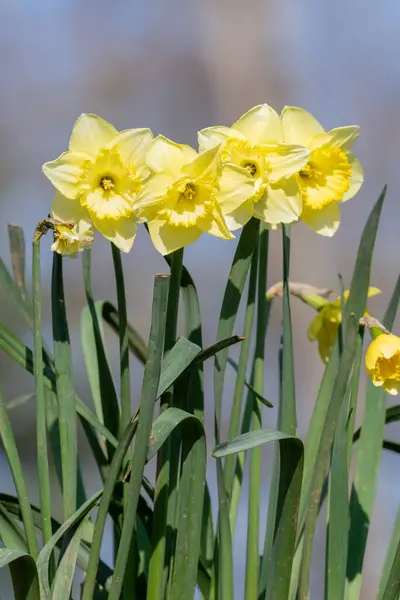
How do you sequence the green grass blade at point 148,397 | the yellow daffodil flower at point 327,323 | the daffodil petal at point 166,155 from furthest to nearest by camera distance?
the yellow daffodil flower at point 327,323
the daffodil petal at point 166,155
the green grass blade at point 148,397

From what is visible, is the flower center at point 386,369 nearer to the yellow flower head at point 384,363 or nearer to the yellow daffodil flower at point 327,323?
the yellow flower head at point 384,363

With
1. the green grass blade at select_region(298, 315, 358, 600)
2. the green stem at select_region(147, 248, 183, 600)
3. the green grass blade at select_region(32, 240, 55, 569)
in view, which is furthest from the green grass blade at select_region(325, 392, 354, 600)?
the green grass blade at select_region(32, 240, 55, 569)

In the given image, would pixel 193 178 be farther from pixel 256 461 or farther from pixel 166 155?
pixel 256 461

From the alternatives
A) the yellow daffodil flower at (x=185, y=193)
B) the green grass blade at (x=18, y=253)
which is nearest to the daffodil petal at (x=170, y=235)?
the yellow daffodil flower at (x=185, y=193)

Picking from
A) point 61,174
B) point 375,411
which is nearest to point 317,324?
point 375,411

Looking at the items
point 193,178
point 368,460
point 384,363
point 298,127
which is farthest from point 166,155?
point 368,460
